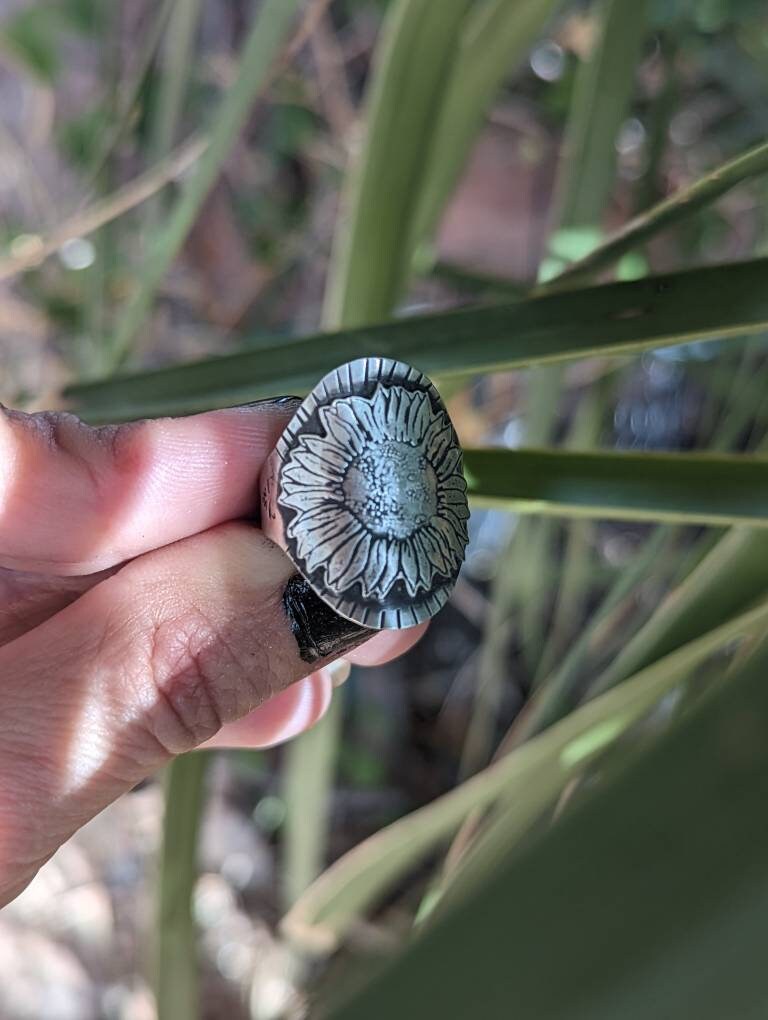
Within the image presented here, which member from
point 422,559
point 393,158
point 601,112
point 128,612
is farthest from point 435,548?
point 601,112

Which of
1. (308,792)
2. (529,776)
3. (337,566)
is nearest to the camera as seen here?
(337,566)

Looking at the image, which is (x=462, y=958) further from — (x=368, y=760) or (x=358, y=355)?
(x=368, y=760)

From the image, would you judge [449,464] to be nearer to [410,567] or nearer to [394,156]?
[410,567]

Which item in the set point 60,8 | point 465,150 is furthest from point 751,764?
point 60,8

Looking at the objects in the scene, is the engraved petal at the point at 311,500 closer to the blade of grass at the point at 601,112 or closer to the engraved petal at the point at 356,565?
the engraved petal at the point at 356,565

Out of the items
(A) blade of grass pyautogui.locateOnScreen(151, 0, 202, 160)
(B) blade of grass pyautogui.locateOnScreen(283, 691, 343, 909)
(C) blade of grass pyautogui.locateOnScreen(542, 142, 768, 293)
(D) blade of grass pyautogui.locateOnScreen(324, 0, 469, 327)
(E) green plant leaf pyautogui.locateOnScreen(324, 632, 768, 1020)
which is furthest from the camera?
(B) blade of grass pyautogui.locateOnScreen(283, 691, 343, 909)

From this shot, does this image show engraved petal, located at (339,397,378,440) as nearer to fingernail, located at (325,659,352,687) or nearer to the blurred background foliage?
the blurred background foliage

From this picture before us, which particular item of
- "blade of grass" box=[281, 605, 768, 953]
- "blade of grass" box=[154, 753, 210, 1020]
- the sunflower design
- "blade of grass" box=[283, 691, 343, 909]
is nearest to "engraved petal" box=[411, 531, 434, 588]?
the sunflower design

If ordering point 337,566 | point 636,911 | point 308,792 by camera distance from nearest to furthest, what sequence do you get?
point 636,911
point 337,566
point 308,792
